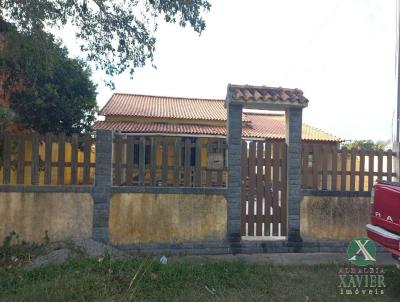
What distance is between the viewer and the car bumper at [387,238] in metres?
4.09

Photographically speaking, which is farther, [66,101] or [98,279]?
[66,101]

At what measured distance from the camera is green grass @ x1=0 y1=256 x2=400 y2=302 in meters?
3.97

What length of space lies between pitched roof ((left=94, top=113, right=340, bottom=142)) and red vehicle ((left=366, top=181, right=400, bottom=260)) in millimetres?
10554

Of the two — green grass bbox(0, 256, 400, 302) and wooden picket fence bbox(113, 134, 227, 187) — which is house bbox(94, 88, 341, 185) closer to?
wooden picket fence bbox(113, 134, 227, 187)

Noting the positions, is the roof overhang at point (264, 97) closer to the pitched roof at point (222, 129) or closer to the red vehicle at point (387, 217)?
the red vehicle at point (387, 217)

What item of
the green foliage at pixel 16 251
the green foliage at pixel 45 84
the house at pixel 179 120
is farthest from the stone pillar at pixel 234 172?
the house at pixel 179 120

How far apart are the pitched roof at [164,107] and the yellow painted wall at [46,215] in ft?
37.5

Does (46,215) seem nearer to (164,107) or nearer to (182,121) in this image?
(182,121)

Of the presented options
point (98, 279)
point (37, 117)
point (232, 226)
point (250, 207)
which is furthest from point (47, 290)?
point (37, 117)

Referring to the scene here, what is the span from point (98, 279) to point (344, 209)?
4.31 meters

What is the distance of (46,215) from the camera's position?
5359mm

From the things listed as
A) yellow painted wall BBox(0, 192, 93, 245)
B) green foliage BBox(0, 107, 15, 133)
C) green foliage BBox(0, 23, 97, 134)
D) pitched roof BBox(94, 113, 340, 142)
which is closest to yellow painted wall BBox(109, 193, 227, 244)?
yellow painted wall BBox(0, 192, 93, 245)

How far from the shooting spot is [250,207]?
5855mm

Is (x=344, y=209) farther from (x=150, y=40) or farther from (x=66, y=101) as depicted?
(x=66, y=101)
